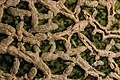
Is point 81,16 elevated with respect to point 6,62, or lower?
elevated

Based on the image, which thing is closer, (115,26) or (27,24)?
(27,24)

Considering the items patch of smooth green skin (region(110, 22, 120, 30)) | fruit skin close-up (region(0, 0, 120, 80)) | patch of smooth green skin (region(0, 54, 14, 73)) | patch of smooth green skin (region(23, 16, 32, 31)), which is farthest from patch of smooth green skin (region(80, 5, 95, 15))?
patch of smooth green skin (region(0, 54, 14, 73))

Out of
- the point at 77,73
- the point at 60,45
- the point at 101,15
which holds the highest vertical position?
the point at 101,15

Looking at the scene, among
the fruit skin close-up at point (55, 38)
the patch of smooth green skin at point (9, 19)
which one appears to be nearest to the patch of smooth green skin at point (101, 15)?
the fruit skin close-up at point (55, 38)

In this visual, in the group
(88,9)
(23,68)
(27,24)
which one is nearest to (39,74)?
(23,68)

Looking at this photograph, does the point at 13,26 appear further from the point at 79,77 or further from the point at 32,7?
the point at 79,77

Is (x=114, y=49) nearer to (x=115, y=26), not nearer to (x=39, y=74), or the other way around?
(x=115, y=26)
